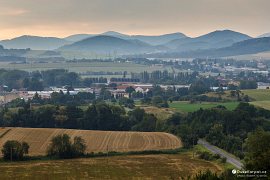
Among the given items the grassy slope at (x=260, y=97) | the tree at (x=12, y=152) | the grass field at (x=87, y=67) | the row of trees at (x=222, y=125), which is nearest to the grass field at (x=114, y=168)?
the tree at (x=12, y=152)

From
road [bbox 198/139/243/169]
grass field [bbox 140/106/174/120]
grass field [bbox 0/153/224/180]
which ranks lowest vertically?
grass field [bbox 140/106/174/120]

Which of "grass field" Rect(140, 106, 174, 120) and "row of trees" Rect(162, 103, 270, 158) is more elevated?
"row of trees" Rect(162, 103, 270, 158)

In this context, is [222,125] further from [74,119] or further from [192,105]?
[192,105]

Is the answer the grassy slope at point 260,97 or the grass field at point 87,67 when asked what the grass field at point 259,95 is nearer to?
the grassy slope at point 260,97

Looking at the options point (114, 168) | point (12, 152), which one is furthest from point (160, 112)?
point (114, 168)

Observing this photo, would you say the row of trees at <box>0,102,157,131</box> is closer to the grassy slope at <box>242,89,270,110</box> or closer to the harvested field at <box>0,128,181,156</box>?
the harvested field at <box>0,128,181,156</box>

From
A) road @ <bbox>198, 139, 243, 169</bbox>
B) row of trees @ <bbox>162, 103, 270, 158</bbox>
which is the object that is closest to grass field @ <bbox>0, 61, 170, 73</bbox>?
row of trees @ <bbox>162, 103, 270, 158</bbox>
